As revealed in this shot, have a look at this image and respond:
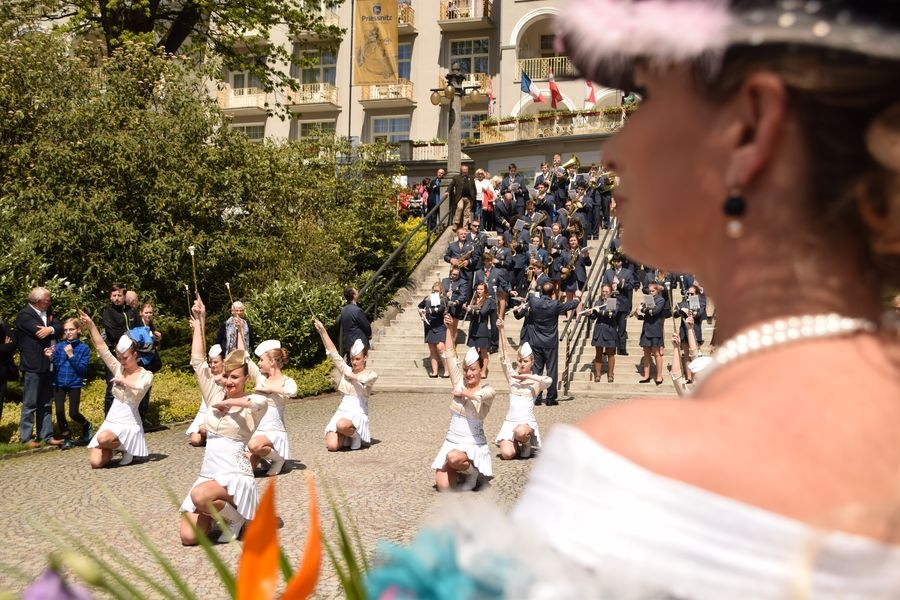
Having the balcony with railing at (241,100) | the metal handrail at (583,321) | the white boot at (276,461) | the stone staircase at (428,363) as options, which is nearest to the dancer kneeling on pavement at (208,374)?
the white boot at (276,461)

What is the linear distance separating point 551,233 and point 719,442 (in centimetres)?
1858

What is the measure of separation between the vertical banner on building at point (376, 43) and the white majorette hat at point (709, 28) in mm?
34692

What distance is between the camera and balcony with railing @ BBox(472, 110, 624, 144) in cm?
3232

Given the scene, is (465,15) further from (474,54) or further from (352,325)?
(352,325)

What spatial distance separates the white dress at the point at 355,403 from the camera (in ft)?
35.6

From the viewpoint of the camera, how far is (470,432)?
29.0 feet

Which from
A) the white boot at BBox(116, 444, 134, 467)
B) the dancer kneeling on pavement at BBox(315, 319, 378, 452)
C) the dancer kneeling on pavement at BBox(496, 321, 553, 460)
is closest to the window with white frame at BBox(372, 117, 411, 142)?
the dancer kneeling on pavement at BBox(315, 319, 378, 452)

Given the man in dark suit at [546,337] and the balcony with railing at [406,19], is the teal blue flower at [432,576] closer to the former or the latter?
the man in dark suit at [546,337]

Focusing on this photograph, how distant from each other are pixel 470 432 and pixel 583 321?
9644 millimetres

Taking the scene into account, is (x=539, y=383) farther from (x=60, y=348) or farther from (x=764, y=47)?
(x=764, y=47)

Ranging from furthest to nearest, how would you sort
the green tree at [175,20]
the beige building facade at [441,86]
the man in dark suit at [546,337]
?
1. the beige building facade at [441,86]
2. the green tree at [175,20]
3. the man in dark suit at [546,337]

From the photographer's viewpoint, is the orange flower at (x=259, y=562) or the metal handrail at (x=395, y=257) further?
the metal handrail at (x=395, y=257)

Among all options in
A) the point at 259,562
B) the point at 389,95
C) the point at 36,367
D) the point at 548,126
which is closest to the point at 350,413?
the point at 36,367

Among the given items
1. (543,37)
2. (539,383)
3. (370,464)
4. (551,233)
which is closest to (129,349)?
(370,464)
